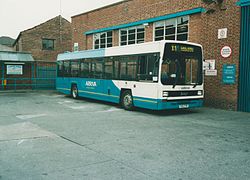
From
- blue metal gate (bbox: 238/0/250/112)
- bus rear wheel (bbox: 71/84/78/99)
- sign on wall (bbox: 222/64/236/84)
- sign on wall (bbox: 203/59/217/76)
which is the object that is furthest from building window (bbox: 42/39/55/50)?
blue metal gate (bbox: 238/0/250/112)

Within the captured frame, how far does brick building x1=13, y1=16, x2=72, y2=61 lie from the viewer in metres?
33.9

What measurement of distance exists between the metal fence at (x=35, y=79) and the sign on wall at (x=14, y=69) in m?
0.48

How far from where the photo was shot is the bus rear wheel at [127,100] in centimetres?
1248

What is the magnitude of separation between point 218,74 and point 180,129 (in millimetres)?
A: 5976

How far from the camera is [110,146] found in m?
6.30

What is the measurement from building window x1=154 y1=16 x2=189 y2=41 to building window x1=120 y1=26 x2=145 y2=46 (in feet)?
4.52

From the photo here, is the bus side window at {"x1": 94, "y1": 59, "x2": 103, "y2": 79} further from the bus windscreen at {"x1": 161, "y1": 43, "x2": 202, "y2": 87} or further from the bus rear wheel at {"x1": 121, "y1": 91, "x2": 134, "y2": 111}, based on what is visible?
the bus windscreen at {"x1": 161, "y1": 43, "x2": 202, "y2": 87}

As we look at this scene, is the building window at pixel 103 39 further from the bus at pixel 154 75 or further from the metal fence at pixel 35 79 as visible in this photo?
the bus at pixel 154 75

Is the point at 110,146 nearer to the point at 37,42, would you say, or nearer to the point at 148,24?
the point at 148,24

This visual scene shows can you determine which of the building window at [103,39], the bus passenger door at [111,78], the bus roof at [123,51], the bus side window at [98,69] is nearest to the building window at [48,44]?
the building window at [103,39]

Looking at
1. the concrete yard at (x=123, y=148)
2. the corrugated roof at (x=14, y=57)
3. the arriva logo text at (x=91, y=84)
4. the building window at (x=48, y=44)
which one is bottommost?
the concrete yard at (x=123, y=148)

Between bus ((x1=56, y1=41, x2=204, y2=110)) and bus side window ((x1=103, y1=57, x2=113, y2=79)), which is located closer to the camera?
bus ((x1=56, y1=41, x2=204, y2=110))

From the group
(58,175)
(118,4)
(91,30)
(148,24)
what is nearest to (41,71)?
(91,30)

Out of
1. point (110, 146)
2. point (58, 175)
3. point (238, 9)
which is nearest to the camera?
point (58, 175)
